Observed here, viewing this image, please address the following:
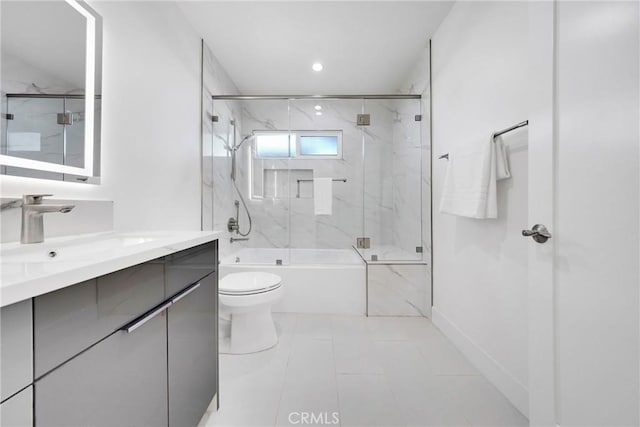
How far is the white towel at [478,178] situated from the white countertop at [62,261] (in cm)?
137

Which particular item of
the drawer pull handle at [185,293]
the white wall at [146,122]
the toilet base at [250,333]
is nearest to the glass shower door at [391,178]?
the toilet base at [250,333]

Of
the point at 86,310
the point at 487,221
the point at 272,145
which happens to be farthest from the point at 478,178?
the point at 272,145

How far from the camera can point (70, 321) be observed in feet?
1.77

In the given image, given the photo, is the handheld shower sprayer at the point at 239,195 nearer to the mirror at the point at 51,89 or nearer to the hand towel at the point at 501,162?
the mirror at the point at 51,89

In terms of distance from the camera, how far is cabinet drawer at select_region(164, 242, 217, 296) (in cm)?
89

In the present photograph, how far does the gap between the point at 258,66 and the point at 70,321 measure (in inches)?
112

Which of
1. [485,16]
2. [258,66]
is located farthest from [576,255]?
[258,66]

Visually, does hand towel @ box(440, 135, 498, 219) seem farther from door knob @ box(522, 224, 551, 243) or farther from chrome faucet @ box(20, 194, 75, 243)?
chrome faucet @ box(20, 194, 75, 243)

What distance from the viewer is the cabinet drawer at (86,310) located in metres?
0.49

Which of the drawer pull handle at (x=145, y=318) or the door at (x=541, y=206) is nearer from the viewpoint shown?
the drawer pull handle at (x=145, y=318)

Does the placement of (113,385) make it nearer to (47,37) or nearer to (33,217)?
(33,217)

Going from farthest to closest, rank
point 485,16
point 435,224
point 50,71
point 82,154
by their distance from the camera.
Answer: point 435,224, point 485,16, point 82,154, point 50,71

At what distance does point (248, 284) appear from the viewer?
1.93 metres

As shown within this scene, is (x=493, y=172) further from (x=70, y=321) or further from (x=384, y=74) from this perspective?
(x=384, y=74)
